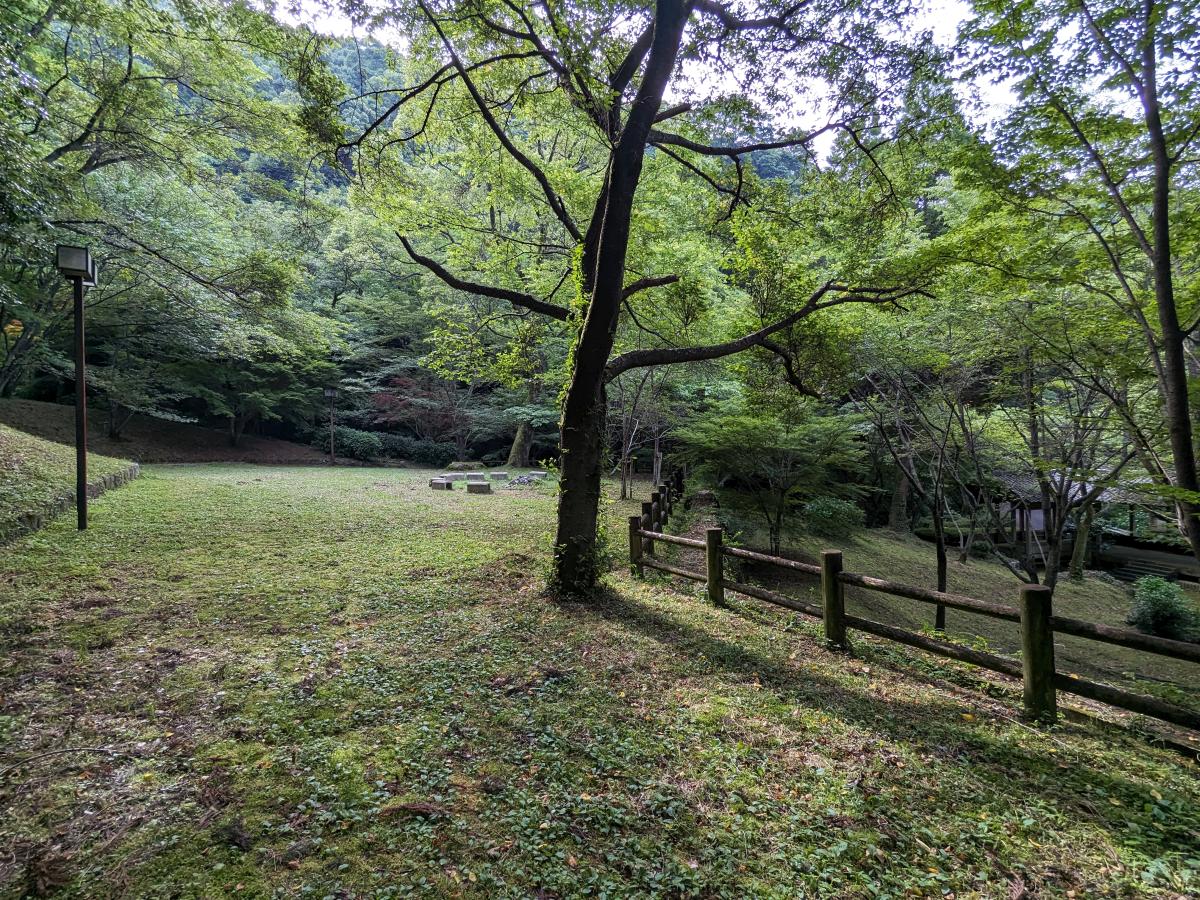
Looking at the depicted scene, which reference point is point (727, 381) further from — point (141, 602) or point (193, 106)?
point (193, 106)

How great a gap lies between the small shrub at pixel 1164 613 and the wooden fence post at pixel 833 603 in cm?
947

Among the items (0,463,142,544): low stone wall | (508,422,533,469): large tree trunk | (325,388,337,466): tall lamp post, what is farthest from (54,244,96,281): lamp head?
(325,388,337,466): tall lamp post

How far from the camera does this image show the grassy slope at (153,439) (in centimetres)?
1555

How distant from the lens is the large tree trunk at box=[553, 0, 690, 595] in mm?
4625

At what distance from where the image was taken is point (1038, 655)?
3316mm

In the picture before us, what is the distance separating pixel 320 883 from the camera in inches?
74.0

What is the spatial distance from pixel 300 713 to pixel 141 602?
2778 millimetres

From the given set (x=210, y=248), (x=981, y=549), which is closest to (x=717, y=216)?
(x=210, y=248)

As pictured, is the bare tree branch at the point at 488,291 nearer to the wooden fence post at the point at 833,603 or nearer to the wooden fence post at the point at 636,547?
the wooden fence post at the point at 636,547

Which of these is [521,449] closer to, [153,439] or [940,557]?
[153,439]

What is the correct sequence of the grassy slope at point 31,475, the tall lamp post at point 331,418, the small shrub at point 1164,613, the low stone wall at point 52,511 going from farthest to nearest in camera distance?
the tall lamp post at point 331,418 < the small shrub at point 1164,613 < the grassy slope at point 31,475 < the low stone wall at point 52,511

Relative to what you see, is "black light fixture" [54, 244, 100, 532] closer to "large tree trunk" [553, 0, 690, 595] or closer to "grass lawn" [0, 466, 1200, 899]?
"grass lawn" [0, 466, 1200, 899]

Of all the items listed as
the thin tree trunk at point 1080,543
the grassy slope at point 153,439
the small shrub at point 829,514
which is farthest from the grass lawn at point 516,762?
the grassy slope at point 153,439

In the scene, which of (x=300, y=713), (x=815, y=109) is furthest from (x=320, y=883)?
(x=815, y=109)
